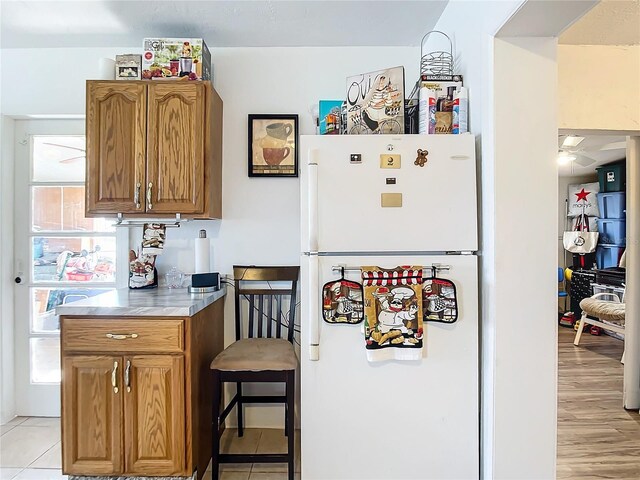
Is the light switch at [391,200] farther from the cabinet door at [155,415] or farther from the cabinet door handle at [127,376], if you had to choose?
the cabinet door handle at [127,376]

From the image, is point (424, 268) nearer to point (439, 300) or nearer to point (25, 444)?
point (439, 300)

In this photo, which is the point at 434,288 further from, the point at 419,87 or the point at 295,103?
the point at 295,103

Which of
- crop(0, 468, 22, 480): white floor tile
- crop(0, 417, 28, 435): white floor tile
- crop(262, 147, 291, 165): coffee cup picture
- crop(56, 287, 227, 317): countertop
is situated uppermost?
crop(262, 147, 291, 165): coffee cup picture

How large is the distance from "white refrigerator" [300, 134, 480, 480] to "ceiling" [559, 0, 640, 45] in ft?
3.80

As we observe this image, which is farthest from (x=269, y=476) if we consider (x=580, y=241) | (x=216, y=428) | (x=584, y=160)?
(x=580, y=241)

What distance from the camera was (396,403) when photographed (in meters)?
1.72

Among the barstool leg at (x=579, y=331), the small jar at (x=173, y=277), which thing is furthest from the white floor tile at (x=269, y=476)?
the barstool leg at (x=579, y=331)

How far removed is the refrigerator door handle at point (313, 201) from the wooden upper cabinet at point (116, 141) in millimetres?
1082

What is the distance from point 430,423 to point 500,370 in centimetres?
40

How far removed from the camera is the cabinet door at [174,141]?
217cm

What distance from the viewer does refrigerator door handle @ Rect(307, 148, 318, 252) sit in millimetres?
1704

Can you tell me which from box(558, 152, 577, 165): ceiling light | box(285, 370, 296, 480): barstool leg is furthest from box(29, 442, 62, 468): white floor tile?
box(558, 152, 577, 165): ceiling light

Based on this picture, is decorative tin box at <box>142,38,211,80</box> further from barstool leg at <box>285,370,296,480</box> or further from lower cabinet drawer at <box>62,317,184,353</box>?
barstool leg at <box>285,370,296,480</box>

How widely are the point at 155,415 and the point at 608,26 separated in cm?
320
